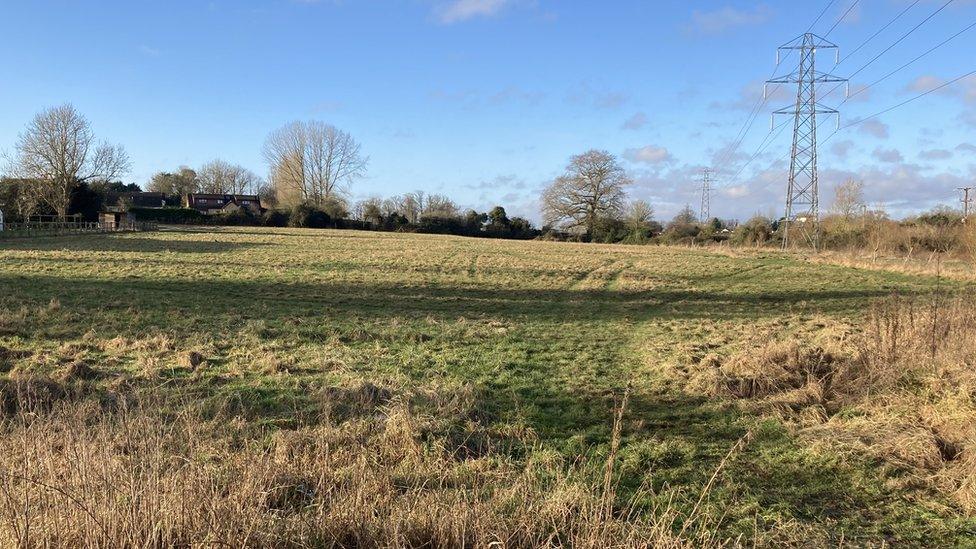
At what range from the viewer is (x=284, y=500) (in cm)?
412

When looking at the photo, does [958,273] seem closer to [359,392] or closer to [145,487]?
[359,392]

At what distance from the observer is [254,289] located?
18.5 m

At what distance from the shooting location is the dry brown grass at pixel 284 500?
123 inches

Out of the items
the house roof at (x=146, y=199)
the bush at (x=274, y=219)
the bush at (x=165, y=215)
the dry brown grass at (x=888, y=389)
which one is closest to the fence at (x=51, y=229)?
the bush at (x=165, y=215)

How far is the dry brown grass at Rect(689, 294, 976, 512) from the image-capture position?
18.2ft

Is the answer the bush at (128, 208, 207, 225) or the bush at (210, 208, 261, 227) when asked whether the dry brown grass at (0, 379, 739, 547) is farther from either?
the bush at (128, 208, 207, 225)

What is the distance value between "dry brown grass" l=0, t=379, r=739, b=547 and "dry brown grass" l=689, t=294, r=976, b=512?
2.75m

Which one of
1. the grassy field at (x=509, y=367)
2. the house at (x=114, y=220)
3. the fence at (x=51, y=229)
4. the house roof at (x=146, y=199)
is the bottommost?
the grassy field at (x=509, y=367)

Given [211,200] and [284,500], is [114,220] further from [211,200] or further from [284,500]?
[284,500]

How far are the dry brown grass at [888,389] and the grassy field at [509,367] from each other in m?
0.31

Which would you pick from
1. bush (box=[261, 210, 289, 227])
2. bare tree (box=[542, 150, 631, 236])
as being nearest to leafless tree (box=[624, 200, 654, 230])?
bare tree (box=[542, 150, 631, 236])

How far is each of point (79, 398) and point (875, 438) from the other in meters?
8.84

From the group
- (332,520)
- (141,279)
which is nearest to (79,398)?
(332,520)

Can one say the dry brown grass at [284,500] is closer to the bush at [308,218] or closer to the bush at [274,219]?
the bush at [308,218]
